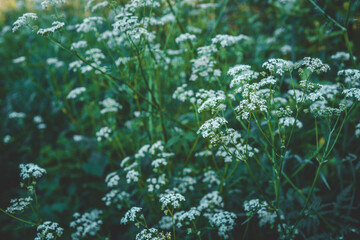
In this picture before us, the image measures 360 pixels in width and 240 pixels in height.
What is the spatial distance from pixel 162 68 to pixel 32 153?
3.17 meters

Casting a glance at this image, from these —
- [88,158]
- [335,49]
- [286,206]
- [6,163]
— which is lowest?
[286,206]

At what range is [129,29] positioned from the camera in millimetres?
3270

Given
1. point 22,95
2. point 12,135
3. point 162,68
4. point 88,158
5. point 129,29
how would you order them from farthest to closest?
point 22,95 < point 12,135 < point 88,158 < point 162,68 < point 129,29

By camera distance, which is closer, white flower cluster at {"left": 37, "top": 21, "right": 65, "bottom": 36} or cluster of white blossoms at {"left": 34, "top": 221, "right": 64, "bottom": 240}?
cluster of white blossoms at {"left": 34, "top": 221, "right": 64, "bottom": 240}

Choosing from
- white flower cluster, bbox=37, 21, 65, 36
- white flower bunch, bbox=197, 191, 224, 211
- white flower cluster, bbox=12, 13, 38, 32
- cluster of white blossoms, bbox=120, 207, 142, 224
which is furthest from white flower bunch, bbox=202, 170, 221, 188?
white flower cluster, bbox=12, 13, 38, 32

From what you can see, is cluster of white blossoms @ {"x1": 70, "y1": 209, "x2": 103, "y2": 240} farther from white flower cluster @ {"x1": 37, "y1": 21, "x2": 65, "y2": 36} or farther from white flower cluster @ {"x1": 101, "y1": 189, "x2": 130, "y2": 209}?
white flower cluster @ {"x1": 37, "y1": 21, "x2": 65, "y2": 36}

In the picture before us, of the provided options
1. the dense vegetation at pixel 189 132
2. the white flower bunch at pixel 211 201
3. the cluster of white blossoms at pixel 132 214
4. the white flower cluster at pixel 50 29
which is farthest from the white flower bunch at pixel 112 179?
the white flower cluster at pixel 50 29

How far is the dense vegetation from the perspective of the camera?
2.84 meters

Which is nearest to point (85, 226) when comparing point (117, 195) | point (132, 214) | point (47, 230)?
point (117, 195)

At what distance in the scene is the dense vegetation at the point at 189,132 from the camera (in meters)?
2.84

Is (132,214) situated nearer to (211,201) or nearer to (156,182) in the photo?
(156,182)

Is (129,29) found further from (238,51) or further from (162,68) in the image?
(238,51)

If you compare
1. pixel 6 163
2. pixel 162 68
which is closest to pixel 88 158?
pixel 6 163

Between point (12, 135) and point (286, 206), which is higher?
point (12, 135)
